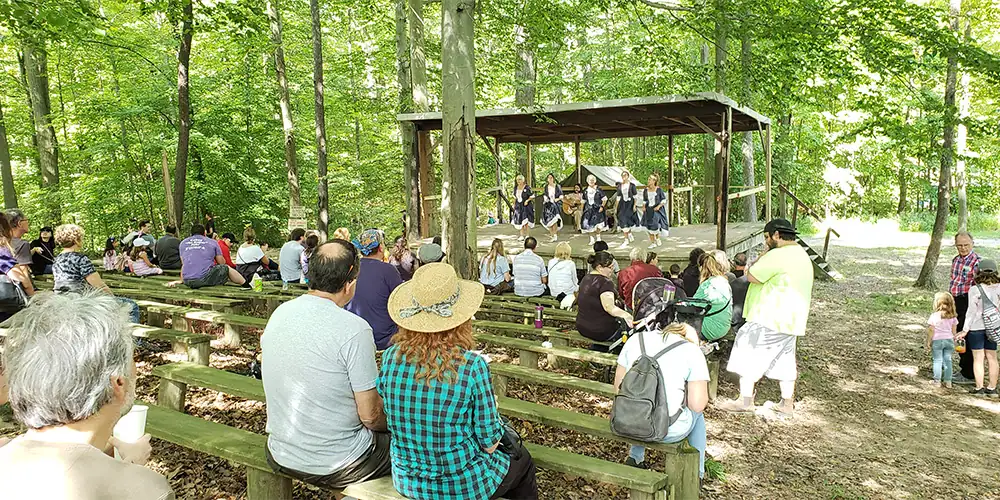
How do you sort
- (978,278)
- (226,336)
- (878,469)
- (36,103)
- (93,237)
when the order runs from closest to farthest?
(878,469), (978,278), (226,336), (36,103), (93,237)

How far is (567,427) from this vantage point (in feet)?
11.7

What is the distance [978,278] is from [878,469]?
9.31 feet

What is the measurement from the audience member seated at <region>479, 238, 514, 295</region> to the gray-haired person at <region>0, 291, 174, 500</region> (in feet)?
24.9

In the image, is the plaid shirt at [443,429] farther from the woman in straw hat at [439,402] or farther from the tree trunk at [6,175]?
the tree trunk at [6,175]

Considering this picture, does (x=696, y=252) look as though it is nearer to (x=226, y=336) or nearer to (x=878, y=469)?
(x=878, y=469)

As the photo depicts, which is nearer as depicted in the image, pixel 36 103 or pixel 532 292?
pixel 532 292

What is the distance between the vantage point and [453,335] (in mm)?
2535

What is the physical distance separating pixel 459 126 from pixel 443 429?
5.57m

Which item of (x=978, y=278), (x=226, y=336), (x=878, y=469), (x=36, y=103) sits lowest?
(x=878, y=469)

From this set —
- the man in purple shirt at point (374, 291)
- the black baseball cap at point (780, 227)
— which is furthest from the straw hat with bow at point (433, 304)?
the black baseball cap at point (780, 227)

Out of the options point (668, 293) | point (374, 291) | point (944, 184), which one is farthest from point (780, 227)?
point (944, 184)

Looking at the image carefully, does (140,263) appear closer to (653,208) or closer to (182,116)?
(182,116)

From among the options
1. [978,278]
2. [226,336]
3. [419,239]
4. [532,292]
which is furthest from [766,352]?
[419,239]

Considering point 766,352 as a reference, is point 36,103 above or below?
above
